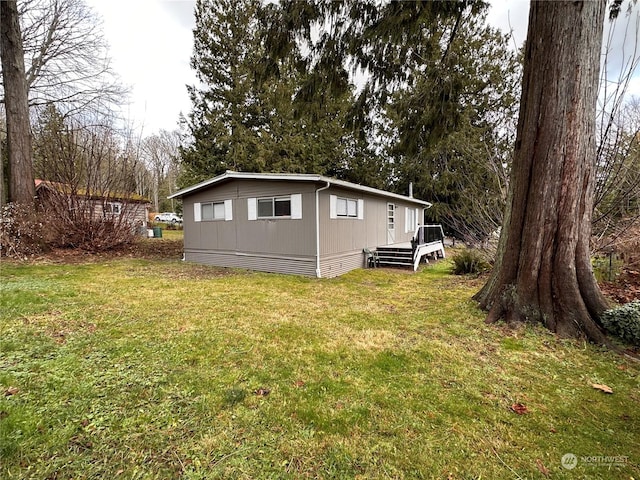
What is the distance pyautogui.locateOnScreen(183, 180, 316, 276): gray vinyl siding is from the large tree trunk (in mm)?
5083

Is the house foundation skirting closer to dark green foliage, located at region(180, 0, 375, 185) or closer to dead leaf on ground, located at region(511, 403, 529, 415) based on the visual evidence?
dead leaf on ground, located at region(511, 403, 529, 415)

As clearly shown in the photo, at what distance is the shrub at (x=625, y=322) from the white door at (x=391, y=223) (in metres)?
9.15

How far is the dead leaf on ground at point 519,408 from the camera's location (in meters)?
2.28

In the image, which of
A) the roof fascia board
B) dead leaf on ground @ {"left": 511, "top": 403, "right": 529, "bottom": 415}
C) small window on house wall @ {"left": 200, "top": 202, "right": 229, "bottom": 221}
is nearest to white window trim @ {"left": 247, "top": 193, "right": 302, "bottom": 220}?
the roof fascia board

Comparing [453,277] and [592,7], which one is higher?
[592,7]

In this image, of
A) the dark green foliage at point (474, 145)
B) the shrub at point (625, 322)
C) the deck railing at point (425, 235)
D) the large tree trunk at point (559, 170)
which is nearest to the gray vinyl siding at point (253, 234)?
the deck railing at point (425, 235)

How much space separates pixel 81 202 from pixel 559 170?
13021 millimetres

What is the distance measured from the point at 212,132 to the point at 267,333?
15.6 meters

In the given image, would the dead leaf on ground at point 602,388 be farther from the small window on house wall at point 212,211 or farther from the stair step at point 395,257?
the small window on house wall at point 212,211

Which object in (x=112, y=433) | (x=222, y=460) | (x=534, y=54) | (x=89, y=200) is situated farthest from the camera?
(x=89, y=200)

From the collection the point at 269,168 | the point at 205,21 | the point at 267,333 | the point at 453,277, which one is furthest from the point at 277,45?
the point at 205,21

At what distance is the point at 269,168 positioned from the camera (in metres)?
16.5

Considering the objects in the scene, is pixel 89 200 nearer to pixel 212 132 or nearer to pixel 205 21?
pixel 212 132

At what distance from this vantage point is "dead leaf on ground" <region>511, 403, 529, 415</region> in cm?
228
